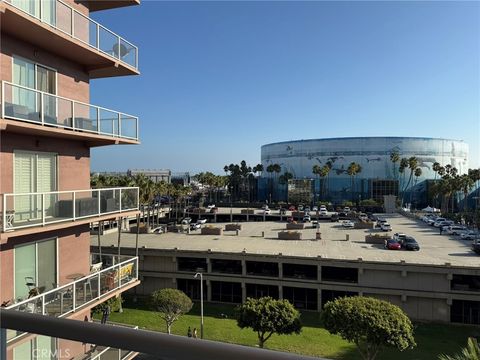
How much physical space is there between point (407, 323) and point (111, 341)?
1134 inches

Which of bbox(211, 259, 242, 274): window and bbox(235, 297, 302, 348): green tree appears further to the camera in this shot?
bbox(211, 259, 242, 274): window

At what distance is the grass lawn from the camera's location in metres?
30.1

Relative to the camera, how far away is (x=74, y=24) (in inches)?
506

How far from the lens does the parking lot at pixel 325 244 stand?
4209 centimetres

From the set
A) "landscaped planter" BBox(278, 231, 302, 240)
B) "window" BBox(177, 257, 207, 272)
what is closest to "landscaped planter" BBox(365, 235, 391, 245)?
"landscaped planter" BBox(278, 231, 302, 240)

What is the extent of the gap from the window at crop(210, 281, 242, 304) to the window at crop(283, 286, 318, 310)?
503 centimetres

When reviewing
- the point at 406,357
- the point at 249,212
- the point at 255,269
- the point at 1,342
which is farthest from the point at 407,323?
the point at 249,212

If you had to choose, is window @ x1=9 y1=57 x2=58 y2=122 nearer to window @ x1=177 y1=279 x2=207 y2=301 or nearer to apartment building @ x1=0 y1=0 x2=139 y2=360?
apartment building @ x1=0 y1=0 x2=139 y2=360

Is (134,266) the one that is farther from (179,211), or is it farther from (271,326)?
(179,211)

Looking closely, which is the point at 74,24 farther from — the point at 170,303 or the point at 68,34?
the point at 170,303

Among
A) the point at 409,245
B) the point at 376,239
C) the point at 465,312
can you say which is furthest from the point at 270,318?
the point at 376,239

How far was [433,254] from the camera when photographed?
145 ft

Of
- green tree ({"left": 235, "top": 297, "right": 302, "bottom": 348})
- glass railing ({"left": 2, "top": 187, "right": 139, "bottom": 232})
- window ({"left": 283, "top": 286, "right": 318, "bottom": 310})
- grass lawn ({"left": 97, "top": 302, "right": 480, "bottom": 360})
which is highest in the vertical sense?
glass railing ({"left": 2, "top": 187, "right": 139, "bottom": 232})

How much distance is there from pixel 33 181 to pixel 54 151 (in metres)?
1.34
